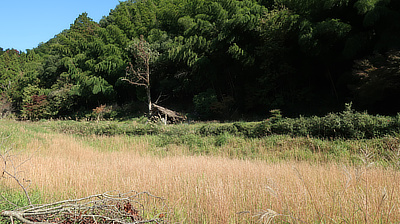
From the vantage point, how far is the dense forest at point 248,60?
41.5ft

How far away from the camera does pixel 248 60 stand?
1764cm

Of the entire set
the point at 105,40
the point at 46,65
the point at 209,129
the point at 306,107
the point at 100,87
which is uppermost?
the point at 105,40

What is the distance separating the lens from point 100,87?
26016 millimetres

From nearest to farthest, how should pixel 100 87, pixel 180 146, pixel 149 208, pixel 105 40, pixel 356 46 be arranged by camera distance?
1. pixel 149 208
2. pixel 180 146
3. pixel 356 46
4. pixel 100 87
5. pixel 105 40

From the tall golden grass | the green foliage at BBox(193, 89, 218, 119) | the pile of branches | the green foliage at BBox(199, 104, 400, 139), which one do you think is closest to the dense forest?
the green foliage at BBox(193, 89, 218, 119)

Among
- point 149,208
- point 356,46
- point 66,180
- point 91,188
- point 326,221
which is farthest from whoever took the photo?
point 356,46

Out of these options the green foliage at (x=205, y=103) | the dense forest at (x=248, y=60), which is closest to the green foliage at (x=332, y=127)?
the dense forest at (x=248, y=60)

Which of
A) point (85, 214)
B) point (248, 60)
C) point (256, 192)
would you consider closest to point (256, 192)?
point (256, 192)

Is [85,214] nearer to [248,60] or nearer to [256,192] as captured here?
[256,192]

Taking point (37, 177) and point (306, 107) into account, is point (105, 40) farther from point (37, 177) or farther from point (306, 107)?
point (37, 177)

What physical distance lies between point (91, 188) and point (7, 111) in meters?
43.5

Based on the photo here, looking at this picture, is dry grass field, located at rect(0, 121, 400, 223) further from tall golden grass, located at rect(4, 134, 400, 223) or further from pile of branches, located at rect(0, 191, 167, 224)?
pile of branches, located at rect(0, 191, 167, 224)

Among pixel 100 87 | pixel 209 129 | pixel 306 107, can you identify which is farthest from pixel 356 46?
pixel 100 87

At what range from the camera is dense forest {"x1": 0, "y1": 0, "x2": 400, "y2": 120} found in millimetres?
12655
